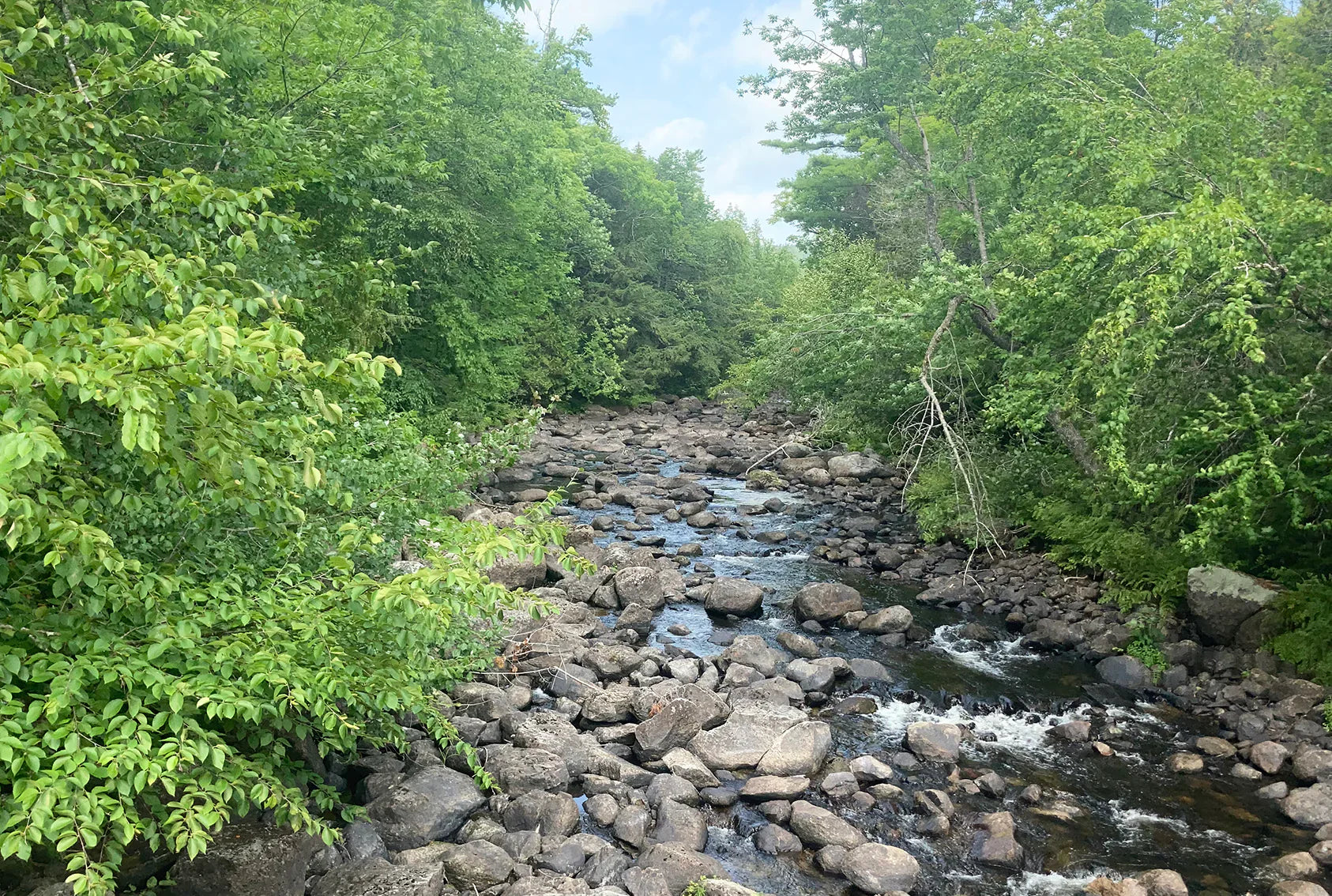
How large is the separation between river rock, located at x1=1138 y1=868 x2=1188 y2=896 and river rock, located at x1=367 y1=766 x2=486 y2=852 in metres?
5.37

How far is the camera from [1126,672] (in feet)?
36.1

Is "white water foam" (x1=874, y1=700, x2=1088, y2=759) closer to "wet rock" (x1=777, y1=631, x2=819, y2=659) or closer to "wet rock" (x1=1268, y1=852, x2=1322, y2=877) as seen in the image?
"wet rock" (x1=777, y1=631, x2=819, y2=659)

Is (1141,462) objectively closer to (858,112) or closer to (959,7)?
(959,7)

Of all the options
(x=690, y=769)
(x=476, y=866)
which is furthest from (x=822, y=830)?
(x=476, y=866)

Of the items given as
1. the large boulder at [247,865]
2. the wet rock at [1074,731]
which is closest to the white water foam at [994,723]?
the wet rock at [1074,731]

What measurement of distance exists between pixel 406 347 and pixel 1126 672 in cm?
1718

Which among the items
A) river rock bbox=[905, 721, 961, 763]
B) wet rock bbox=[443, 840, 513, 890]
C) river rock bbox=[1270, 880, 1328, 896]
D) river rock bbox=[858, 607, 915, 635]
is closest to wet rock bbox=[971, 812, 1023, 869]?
river rock bbox=[905, 721, 961, 763]

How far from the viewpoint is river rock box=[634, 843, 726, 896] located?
6488 millimetres

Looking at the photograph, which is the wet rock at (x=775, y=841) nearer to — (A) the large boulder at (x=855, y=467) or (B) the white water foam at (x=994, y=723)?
(B) the white water foam at (x=994, y=723)

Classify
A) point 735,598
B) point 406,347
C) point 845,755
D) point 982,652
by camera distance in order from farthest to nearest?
point 406,347 → point 735,598 → point 982,652 → point 845,755

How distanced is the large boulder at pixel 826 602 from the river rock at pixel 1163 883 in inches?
246

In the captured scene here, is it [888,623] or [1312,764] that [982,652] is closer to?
[888,623]

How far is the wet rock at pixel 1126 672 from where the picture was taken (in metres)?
10.9

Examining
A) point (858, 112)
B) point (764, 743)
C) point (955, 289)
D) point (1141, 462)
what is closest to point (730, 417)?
point (858, 112)
